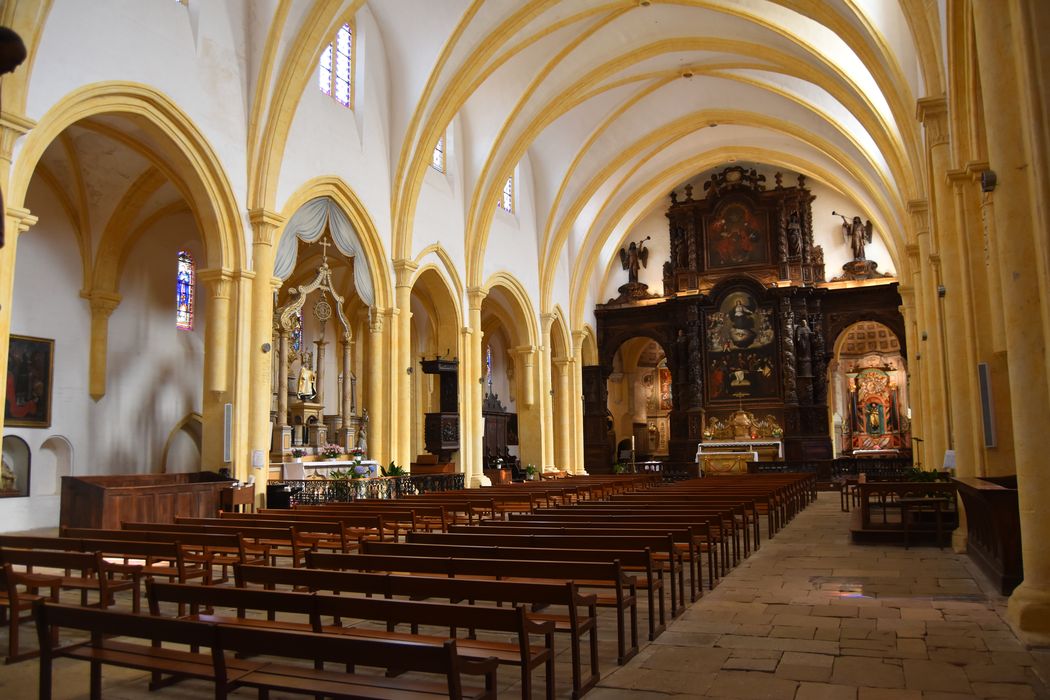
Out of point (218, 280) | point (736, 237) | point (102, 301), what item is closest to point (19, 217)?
point (218, 280)

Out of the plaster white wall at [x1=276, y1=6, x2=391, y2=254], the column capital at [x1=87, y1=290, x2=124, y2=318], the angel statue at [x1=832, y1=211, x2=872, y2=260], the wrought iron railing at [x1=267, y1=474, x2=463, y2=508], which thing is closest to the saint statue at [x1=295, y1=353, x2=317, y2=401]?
the plaster white wall at [x1=276, y1=6, x2=391, y2=254]

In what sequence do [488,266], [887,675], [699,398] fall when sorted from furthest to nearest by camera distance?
[699,398]
[488,266]
[887,675]

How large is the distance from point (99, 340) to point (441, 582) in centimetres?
1640

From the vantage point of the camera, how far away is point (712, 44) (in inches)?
831

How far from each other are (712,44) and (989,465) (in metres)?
15.2

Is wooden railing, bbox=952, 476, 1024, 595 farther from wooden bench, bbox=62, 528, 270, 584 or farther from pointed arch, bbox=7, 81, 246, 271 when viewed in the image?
pointed arch, bbox=7, 81, 246, 271

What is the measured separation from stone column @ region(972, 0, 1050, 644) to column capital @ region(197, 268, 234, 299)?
41.4 ft

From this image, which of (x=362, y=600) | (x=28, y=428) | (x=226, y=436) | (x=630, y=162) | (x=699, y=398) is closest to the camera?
(x=362, y=600)

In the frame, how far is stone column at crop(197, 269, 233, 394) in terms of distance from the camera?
1480 centimetres

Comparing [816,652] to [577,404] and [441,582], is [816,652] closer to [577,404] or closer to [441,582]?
[441,582]

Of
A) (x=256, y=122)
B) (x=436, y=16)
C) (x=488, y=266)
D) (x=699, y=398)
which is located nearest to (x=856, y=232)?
(x=699, y=398)

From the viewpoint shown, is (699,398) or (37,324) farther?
(699,398)

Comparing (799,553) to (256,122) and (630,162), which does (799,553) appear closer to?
(256,122)

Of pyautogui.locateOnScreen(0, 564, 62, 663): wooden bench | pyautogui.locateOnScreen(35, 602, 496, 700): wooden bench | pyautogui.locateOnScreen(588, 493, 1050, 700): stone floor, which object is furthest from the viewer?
pyautogui.locateOnScreen(0, 564, 62, 663): wooden bench
